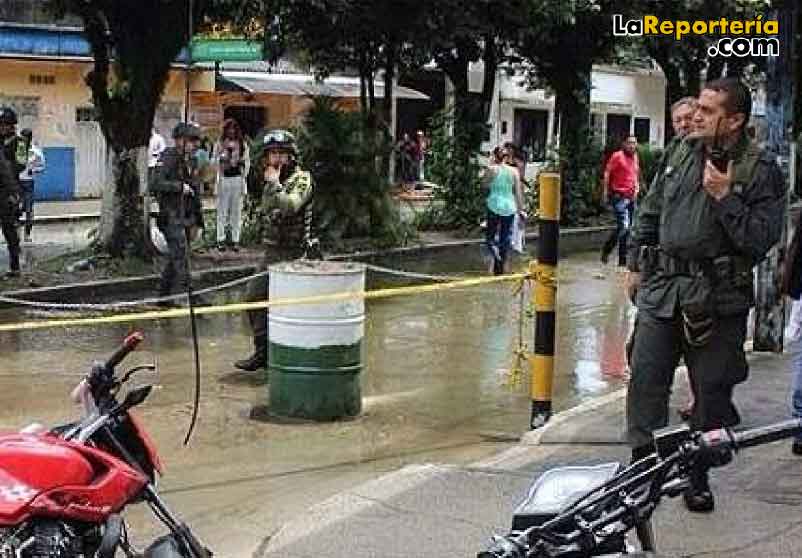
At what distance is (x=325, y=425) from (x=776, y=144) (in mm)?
4207

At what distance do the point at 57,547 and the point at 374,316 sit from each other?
10.4 meters

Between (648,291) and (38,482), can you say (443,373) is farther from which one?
(38,482)

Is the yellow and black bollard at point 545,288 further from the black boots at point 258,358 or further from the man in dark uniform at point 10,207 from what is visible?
the man in dark uniform at point 10,207

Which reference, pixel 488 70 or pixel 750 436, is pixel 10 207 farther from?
pixel 750 436

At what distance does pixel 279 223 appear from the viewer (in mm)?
10555

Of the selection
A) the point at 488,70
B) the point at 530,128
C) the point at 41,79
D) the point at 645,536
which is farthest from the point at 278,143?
the point at 530,128

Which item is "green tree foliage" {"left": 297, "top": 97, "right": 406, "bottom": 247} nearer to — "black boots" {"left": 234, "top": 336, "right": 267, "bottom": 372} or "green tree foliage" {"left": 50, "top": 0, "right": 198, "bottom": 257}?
"green tree foliage" {"left": 50, "top": 0, "right": 198, "bottom": 257}

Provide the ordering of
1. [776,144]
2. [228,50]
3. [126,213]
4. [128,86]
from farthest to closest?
[228,50]
[126,213]
[128,86]
[776,144]

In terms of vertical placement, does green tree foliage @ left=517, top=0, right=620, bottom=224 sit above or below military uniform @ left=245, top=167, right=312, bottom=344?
above

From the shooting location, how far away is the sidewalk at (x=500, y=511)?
18.2 ft

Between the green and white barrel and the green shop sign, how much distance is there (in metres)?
15.1

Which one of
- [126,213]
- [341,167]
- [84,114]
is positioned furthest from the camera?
[84,114]

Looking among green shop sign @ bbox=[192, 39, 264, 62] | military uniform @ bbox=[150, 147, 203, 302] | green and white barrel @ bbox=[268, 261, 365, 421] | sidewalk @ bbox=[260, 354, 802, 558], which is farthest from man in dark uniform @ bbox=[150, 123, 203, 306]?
green shop sign @ bbox=[192, 39, 264, 62]

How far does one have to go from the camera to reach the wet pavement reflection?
738cm
